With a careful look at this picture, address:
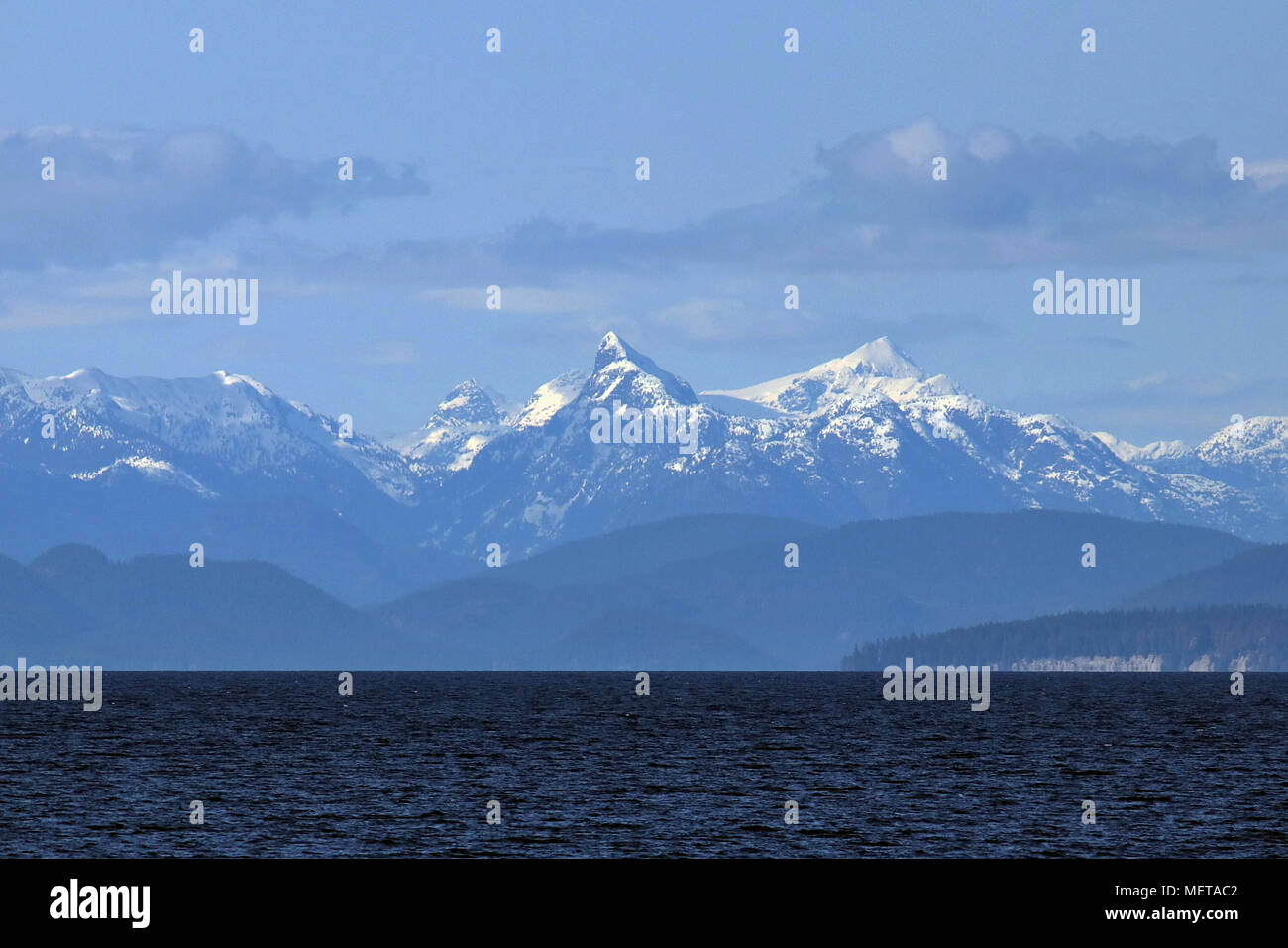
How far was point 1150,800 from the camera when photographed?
101 m

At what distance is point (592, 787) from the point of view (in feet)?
358

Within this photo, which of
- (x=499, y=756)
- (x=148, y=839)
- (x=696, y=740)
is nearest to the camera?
(x=148, y=839)

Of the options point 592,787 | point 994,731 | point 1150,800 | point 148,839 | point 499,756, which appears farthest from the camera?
point 994,731
